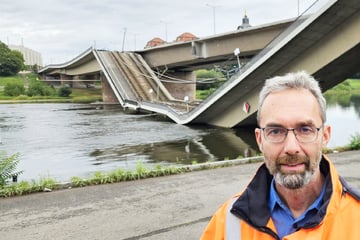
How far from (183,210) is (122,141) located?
12.2 meters

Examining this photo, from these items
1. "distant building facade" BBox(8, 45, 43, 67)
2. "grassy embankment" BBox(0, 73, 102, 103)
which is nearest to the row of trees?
"grassy embankment" BBox(0, 73, 102, 103)

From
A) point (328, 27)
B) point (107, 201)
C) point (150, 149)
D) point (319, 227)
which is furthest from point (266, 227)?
point (328, 27)

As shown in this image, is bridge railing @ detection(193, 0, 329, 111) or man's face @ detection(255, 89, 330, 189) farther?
bridge railing @ detection(193, 0, 329, 111)

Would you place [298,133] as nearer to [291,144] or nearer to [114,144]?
[291,144]

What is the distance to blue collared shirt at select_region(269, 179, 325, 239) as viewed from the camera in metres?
1.67

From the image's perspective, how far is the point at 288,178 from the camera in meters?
1.73

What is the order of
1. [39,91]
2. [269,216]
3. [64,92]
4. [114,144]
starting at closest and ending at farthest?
1. [269,216]
2. [114,144]
3. [39,91]
4. [64,92]

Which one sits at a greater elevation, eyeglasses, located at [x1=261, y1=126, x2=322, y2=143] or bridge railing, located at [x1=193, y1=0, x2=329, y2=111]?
bridge railing, located at [x1=193, y1=0, x2=329, y2=111]

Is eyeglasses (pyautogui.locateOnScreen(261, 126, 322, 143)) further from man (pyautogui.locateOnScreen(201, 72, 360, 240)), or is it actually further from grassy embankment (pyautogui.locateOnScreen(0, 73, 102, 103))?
grassy embankment (pyautogui.locateOnScreen(0, 73, 102, 103))

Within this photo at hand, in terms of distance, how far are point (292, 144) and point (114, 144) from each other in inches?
591

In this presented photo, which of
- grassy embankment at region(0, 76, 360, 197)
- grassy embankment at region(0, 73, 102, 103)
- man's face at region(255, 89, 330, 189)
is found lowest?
grassy embankment at region(0, 76, 360, 197)

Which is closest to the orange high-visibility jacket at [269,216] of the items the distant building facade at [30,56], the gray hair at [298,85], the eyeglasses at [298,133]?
the eyeglasses at [298,133]

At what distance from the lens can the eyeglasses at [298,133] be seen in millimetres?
1741

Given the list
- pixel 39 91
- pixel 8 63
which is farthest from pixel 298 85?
pixel 8 63
